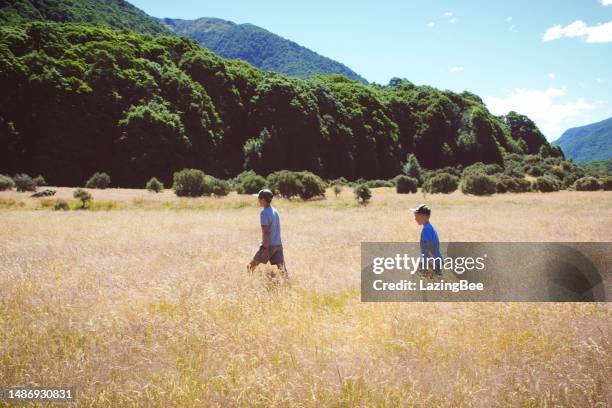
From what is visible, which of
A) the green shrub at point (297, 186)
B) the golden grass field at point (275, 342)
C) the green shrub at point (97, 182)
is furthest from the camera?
the green shrub at point (97, 182)

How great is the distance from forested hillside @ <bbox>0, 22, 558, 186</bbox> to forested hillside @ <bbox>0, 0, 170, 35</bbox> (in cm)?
1698

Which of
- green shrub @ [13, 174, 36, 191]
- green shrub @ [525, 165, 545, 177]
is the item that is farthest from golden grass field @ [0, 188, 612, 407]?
green shrub @ [525, 165, 545, 177]

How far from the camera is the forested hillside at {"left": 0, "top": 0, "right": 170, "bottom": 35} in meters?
66.1

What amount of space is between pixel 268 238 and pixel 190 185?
28169 mm

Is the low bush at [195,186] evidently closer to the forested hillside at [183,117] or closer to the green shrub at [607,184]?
the forested hillside at [183,117]

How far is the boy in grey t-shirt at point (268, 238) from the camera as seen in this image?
7.07 meters

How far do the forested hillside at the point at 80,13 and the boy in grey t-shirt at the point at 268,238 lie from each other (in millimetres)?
72123

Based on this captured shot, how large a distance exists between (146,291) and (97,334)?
5.57 feet

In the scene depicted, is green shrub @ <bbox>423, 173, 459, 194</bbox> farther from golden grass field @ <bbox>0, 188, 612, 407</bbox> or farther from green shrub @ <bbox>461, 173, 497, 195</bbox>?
golden grass field @ <bbox>0, 188, 612, 407</bbox>

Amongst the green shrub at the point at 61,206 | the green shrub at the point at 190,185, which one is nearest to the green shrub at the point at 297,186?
the green shrub at the point at 190,185

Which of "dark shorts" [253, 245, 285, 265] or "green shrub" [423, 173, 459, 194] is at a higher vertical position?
"green shrub" [423, 173, 459, 194]

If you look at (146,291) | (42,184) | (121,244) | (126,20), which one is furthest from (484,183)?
(126,20)

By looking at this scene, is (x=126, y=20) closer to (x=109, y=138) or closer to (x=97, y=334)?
(x=109, y=138)

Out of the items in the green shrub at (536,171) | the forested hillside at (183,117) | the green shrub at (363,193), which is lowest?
the green shrub at (363,193)
